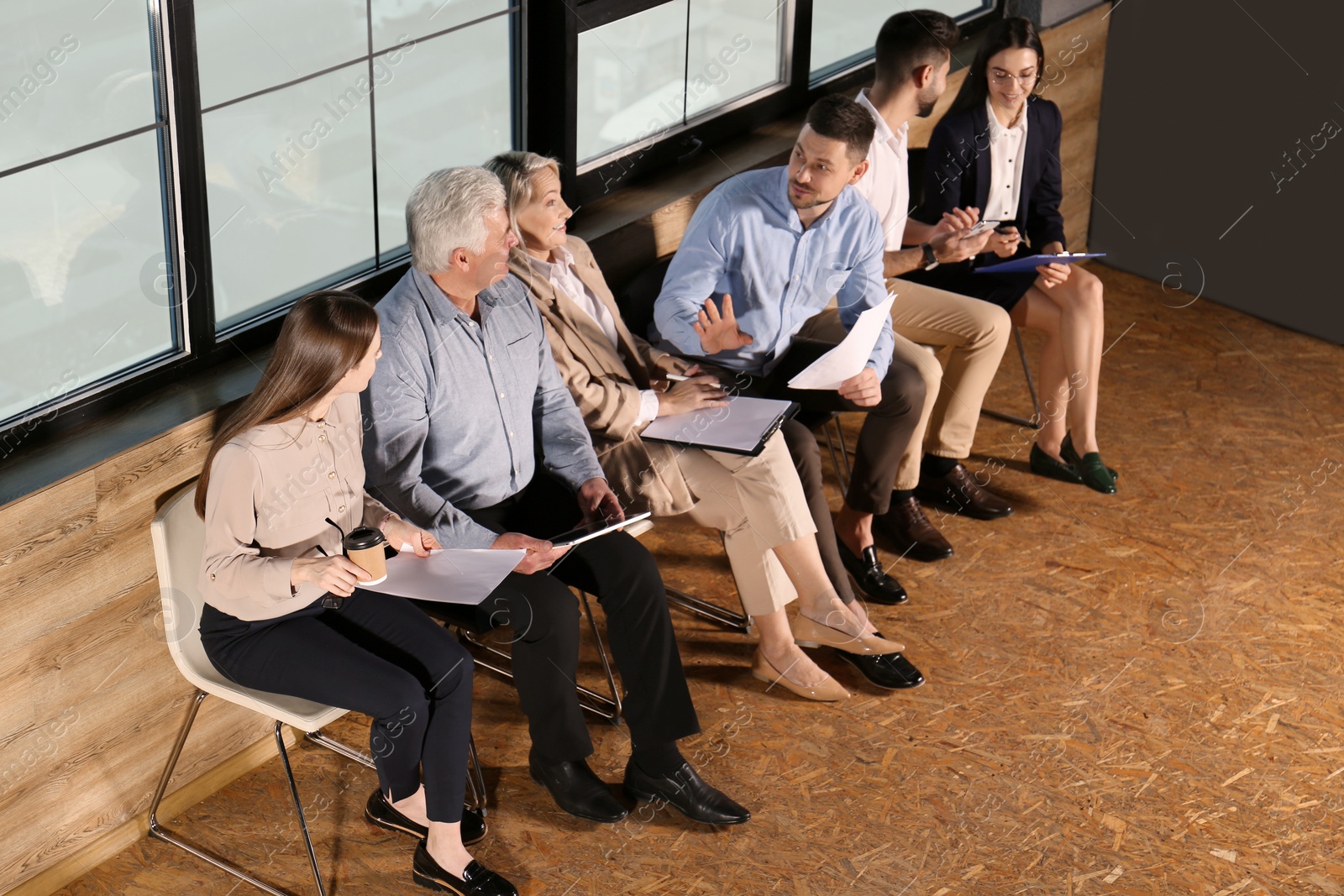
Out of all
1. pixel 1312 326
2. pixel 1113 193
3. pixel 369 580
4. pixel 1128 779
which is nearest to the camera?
pixel 369 580

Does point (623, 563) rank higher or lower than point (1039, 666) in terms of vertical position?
higher

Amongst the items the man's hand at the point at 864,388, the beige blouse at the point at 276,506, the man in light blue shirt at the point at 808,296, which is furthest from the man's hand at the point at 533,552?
the man's hand at the point at 864,388

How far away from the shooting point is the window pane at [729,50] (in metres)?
4.35

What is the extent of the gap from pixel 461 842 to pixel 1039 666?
158 cm

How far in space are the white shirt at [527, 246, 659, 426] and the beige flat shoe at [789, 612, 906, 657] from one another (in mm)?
658

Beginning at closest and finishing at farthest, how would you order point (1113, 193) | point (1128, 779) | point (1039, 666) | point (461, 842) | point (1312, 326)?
point (461, 842) < point (1128, 779) < point (1039, 666) < point (1312, 326) < point (1113, 193)

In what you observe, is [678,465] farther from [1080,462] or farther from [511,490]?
[1080,462]

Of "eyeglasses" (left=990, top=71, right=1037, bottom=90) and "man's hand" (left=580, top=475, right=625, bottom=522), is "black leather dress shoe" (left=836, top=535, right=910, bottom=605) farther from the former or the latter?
"eyeglasses" (left=990, top=71, right=1037, bottom=90)

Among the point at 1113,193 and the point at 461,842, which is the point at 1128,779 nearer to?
the point at 461,842

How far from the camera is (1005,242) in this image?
4184 mm

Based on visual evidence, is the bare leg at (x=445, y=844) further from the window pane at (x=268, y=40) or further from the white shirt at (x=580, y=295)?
the window pane at (x=268, y=40)

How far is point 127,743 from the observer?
116 inches

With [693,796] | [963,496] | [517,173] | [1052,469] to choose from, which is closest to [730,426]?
[517,173]

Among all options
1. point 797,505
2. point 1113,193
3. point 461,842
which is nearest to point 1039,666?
point 797,505
